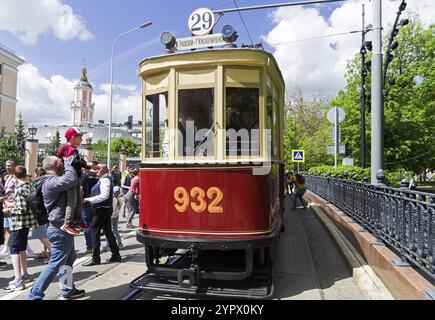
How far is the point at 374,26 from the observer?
7.57 metres

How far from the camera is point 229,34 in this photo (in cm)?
509

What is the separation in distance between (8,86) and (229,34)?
4399 centimetres

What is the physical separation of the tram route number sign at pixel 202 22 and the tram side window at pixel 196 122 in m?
1.20

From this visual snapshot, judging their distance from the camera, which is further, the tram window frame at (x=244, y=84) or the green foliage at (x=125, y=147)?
the green foliage at (x=125, y=147)

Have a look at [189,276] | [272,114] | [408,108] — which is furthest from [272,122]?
[408,108]

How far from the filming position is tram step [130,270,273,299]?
448 cm

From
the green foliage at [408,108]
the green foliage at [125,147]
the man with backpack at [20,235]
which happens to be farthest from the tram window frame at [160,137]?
the green foliage at [125,147]

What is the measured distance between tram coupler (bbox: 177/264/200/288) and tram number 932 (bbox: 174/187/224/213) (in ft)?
2.25

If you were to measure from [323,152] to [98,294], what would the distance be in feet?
104

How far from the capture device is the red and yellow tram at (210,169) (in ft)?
15.3

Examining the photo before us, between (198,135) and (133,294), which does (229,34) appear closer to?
(198,135)

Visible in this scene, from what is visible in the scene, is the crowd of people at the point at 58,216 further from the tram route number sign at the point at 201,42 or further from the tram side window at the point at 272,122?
the tram side window at the point at 272,122

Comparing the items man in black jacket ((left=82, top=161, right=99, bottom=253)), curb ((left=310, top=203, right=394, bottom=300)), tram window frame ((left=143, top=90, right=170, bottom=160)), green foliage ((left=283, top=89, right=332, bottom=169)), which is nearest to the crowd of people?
tram window frame ((left=143, top=90, right=170, bottom=160))
